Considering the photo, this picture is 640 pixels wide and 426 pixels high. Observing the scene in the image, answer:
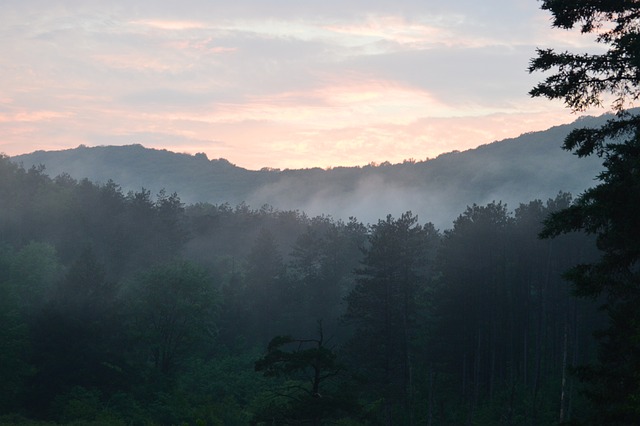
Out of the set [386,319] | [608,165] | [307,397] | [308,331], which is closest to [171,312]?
[308,331]

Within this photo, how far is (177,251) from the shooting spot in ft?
365

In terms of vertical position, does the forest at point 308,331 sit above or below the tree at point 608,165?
below

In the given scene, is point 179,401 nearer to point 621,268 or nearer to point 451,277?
point 451,277

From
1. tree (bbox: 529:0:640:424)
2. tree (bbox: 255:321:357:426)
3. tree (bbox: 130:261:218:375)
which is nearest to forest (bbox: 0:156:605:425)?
tree (bbox: 255:321:357:426)

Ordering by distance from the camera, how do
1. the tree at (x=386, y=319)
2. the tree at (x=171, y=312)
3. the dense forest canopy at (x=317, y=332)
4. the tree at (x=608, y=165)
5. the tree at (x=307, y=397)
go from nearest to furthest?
the tree at (x=608, y=165) → the tree at (x=307, y=397) → the dense forest canopy at (x=317, y=332) → the tree at (x=386, y=319) → the tree at (x=171, y=312)

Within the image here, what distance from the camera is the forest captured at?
55000 millimetres

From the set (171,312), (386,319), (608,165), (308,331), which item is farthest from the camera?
(308,331)

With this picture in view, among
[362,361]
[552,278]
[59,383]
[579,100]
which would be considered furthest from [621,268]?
[552,278]

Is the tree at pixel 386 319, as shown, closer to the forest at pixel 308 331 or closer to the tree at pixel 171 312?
the forest at pixel 308 331

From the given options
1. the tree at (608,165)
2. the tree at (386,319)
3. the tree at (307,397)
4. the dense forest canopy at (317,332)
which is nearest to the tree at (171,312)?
the dense forest canopy at (317,332)

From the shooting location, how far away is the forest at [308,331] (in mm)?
55000

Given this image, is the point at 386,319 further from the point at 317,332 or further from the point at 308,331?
the point at 308,331

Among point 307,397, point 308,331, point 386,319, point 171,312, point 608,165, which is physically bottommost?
point 308,331

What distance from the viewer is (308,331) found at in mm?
93750
